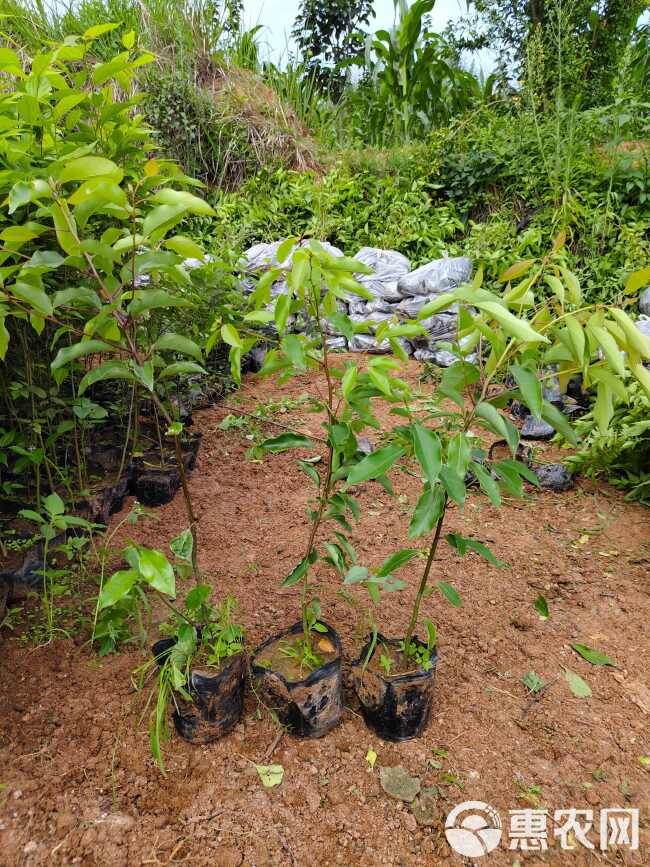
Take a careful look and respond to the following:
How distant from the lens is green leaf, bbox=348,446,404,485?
38.1 inches

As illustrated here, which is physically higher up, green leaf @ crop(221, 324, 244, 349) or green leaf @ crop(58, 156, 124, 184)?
green leaf @ crop(58, 156, 124, 184)

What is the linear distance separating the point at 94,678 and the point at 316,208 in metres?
4.60

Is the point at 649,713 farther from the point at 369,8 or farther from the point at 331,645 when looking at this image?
the point at 369,8

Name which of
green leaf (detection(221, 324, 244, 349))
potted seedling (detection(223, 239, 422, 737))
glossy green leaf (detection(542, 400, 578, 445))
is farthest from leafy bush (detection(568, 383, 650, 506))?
green leaf (detection(221, 324, 244, 349))

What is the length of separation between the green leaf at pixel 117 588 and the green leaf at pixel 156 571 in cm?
4

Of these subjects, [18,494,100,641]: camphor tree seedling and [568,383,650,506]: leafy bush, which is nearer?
[18,494,100,641]: camphor tree seedling

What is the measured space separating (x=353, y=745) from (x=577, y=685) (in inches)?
26.0

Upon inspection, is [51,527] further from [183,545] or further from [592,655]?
→ [592,655]

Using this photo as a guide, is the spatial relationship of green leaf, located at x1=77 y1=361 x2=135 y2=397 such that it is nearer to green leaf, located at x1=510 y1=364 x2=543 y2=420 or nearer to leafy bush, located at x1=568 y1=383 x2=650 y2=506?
green leaf, located at x1=510 y1=364 x2=543 y2=420

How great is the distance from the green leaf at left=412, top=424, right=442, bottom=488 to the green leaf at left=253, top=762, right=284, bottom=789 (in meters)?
0.83

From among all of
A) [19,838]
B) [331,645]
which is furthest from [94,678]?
[331,645]

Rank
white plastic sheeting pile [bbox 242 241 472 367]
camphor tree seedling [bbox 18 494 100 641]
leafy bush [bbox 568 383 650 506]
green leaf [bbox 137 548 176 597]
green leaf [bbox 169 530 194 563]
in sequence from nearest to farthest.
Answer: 1. green leaf [bbox 137 548 176 597]
2. green leaf [bbox 169 530 194 563]
3. camphor tree seedling [bbox 18 494 100 641]
4. leafy bush [bbox 568 383 650 506]
5. white plastic sheeting pile [bbox 242 241 472 367]

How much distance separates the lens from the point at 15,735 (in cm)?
137

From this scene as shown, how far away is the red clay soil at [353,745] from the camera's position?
1163 millimetres
